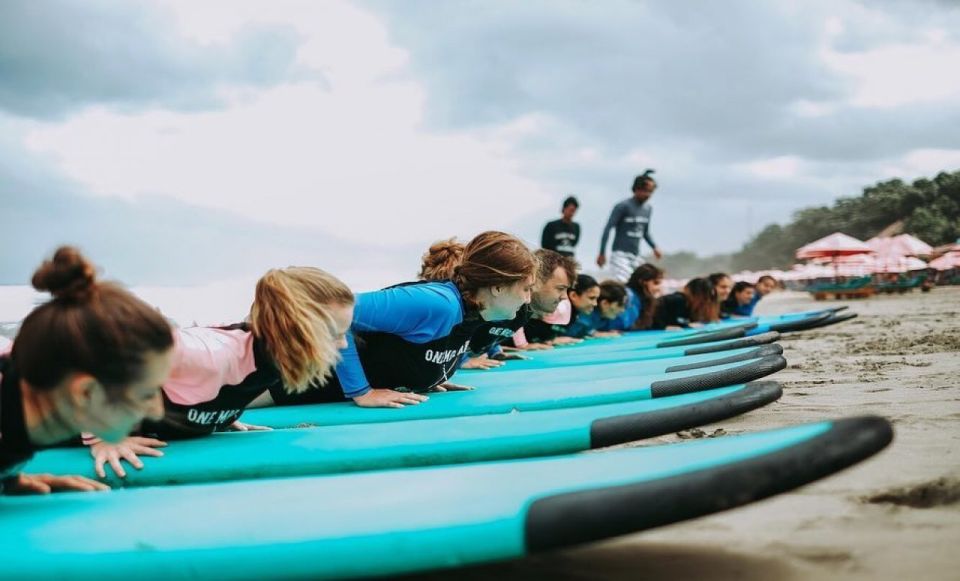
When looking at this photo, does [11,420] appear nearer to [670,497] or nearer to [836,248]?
[670,497]

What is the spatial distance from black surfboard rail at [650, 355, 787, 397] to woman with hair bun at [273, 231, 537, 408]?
2.15 feet

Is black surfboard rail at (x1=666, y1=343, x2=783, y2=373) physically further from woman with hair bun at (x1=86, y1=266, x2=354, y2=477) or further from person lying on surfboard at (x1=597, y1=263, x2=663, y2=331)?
person lying on surfboard at (x1=597, y1=263, x2=663, y2=331)

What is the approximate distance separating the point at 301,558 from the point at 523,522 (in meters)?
0.38

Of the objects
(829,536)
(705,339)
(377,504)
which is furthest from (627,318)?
(377,504)

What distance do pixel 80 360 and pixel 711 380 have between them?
7.38 feet

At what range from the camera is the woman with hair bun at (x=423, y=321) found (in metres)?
2.82

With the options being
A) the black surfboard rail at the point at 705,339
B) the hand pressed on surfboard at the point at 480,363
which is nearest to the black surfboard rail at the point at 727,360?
the hand pressed on surfboard at the point at 480,363

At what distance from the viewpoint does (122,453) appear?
2.04m

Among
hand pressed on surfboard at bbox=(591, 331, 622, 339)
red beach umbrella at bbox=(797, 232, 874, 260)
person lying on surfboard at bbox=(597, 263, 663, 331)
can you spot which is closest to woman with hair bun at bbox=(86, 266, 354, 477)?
hand pressed on surfboard at bbox=(591, 331, 622, 339)

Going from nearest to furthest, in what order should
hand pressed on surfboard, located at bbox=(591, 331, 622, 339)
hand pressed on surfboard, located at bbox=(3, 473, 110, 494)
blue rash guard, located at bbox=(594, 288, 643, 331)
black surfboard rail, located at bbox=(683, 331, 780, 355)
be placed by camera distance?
1. hand pressed on surfboard, located at bbox=(3, 473, 110, 494)
2. black surfboard rail, located at bbox=(683, 331, 780, 355)
3. hand pressed on surfboard, located at bbox=(591, 331, 622, 339)
4. blue rash guard, located at bbox=(594, 288, 643, 331)

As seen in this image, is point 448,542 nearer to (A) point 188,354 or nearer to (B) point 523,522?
(B) point 523,522

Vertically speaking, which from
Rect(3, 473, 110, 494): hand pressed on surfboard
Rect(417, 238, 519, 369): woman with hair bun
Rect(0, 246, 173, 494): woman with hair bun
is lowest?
Rect(3, 473, 110, 494): hand pressed on surfboard

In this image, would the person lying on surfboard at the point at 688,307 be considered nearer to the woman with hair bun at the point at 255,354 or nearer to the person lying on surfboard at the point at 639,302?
the person lying on surfboard at the point at 639,302

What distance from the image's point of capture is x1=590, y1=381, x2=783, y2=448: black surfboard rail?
2.19 meters
